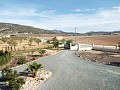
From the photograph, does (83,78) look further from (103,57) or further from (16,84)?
(103,57)

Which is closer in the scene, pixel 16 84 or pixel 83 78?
pixel 16 84

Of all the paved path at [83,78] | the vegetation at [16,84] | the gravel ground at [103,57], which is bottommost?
the paved path at [83,78]

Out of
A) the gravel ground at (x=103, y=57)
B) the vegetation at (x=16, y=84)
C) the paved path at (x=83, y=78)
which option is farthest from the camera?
the gravel ground at (x=103, y=57)

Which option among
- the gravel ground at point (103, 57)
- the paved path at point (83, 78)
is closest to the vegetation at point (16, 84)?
the paved path at point (83, 78)

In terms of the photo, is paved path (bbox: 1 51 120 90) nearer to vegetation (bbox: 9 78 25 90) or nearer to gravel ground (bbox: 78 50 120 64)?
vegetation (bbox: 9 78 25 90)

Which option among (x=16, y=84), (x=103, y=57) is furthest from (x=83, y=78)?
(x=103, y=57)

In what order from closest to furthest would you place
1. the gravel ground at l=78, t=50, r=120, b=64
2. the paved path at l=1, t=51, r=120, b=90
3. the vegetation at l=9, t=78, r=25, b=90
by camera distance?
1. the vegetation at l=9, t=78, r=25, b=90
2. the paved path at l=1, t=51, r=120, b=90
3. the gravel ground at l=78, t=50, r=120, b=64

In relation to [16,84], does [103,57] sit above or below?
below

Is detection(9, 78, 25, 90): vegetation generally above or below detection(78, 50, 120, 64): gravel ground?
above

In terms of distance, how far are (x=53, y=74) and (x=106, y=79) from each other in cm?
687

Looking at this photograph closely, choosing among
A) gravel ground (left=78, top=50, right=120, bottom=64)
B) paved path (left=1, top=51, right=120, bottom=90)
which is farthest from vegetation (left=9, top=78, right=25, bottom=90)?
gravel ground (left=78, top=50, right=120, bottom=64)

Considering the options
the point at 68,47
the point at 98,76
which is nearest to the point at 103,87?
the point at 98,76

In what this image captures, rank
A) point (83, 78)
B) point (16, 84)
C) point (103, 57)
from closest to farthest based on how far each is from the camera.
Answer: point (16, 84) < point (83, 78) < point (103, 57)

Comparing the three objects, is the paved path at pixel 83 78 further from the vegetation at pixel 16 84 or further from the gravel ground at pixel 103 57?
the gravel ground at pixel 103 57
